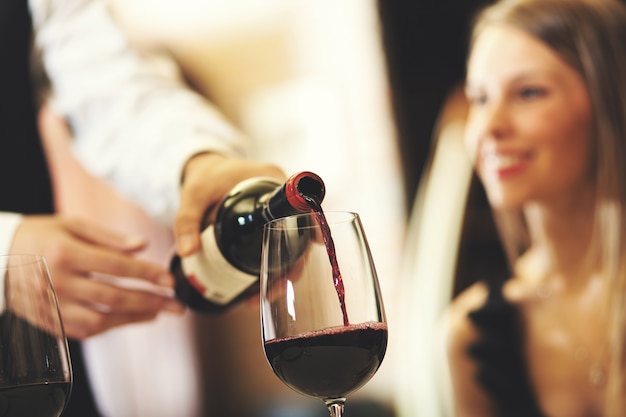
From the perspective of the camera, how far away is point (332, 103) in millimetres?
2951

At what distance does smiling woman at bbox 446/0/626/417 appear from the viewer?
1817 millimetres

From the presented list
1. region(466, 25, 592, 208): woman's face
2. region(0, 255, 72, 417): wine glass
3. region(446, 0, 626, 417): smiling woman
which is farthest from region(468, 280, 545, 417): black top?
region(0, 255, 72, 417): wine glass

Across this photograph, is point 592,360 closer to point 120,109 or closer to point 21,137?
point 120,109

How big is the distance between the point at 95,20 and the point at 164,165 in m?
0.48

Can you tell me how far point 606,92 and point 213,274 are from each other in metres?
1.30

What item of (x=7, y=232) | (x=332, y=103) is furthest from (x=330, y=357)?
(x=332, y=103)

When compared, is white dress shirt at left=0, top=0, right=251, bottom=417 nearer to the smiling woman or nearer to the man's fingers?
the man's fingers

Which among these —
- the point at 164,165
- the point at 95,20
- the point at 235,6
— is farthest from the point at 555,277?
the point at 235,6

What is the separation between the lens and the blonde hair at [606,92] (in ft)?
5.92

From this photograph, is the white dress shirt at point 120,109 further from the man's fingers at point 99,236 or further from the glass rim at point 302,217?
the glass rim at point 302,217

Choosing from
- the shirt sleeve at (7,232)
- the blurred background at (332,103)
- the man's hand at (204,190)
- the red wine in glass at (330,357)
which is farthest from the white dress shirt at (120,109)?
the blurred background at (332,103)

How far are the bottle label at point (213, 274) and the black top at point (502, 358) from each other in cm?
114

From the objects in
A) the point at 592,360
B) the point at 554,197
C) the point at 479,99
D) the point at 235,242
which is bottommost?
the point at 592,360

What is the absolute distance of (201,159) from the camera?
109 centimetres
